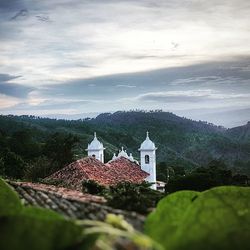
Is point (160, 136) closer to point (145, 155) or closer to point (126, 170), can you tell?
point (145, 155)

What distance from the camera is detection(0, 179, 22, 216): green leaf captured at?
0.96m

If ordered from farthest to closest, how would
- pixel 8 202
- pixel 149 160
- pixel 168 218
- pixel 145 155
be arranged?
1. pixel 145 155
2. pixel 149 160
3. pixel 8 202
4. pixel 168 218

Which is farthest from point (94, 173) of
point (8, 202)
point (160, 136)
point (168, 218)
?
point (160, 136)

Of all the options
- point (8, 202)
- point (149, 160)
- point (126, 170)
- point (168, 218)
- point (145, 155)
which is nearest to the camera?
point (168, 218)

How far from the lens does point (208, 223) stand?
812 millimetres

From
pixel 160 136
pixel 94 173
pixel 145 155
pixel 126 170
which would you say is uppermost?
pixel 160 136

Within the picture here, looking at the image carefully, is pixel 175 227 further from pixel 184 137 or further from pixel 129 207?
pixel 184 137

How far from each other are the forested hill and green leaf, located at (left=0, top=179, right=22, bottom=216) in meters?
70.5

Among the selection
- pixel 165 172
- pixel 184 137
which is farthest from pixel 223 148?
pixel 165 172

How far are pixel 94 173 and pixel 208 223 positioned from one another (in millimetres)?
25638

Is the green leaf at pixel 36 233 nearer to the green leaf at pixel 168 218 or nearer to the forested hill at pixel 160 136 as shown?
the green leaf at pixel 168 218

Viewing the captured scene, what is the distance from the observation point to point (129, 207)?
1502mm

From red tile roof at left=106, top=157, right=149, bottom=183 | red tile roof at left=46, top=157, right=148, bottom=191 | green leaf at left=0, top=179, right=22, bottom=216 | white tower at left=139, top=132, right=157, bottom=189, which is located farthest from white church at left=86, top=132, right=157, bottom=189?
green leaf at left=0, top=179, right=22, bottom=216

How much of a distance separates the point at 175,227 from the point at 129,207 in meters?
0.66
